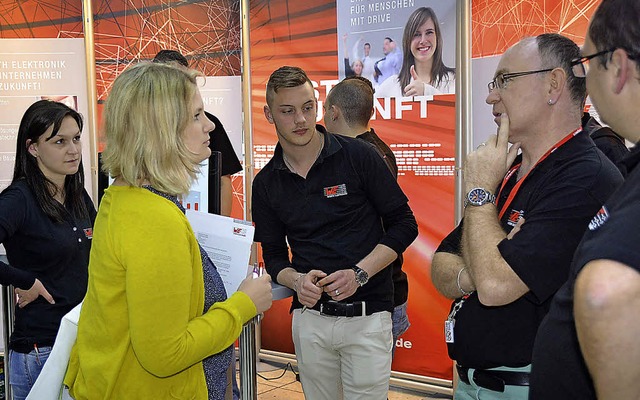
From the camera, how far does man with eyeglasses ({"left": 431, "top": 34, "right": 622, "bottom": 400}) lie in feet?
4.91

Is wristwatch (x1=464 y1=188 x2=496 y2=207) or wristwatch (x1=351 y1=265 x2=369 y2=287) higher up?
wristwatch (x1=464 y1=188 x2=496 y2=207)

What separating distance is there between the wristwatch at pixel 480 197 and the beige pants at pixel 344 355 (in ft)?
3.49

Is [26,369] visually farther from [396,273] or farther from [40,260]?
[396,273]

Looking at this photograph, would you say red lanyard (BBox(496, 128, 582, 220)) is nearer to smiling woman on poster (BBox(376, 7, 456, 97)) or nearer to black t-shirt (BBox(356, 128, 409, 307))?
black t-shirt (BBox(356, 128, 409, 307))

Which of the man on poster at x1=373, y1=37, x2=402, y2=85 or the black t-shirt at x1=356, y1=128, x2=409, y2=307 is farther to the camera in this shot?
the man on poster at x1=373, y1=37, x2=402, y2=85

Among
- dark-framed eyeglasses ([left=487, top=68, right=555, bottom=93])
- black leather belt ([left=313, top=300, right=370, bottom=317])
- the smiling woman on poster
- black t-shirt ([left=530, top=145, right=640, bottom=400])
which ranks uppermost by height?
the smiling woman on poster

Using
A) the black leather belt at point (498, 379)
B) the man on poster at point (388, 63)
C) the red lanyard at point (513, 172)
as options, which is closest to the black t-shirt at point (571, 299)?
the black leather belt at point (498, 379)

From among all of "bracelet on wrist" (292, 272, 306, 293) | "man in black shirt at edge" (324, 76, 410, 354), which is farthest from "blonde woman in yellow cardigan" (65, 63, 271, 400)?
"man in black shirt at edge" (324, 76, 410, 354)

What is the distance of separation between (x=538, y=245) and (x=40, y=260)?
1.78 meters

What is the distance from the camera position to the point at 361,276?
2.49 metres

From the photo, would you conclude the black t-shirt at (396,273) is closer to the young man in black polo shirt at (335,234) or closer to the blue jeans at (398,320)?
the blue jeans at (398,320)

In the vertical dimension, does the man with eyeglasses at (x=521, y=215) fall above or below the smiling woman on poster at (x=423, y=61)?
below

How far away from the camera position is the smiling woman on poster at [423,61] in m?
3.78

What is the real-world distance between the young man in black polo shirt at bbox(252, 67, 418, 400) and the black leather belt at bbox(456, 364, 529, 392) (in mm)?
861
